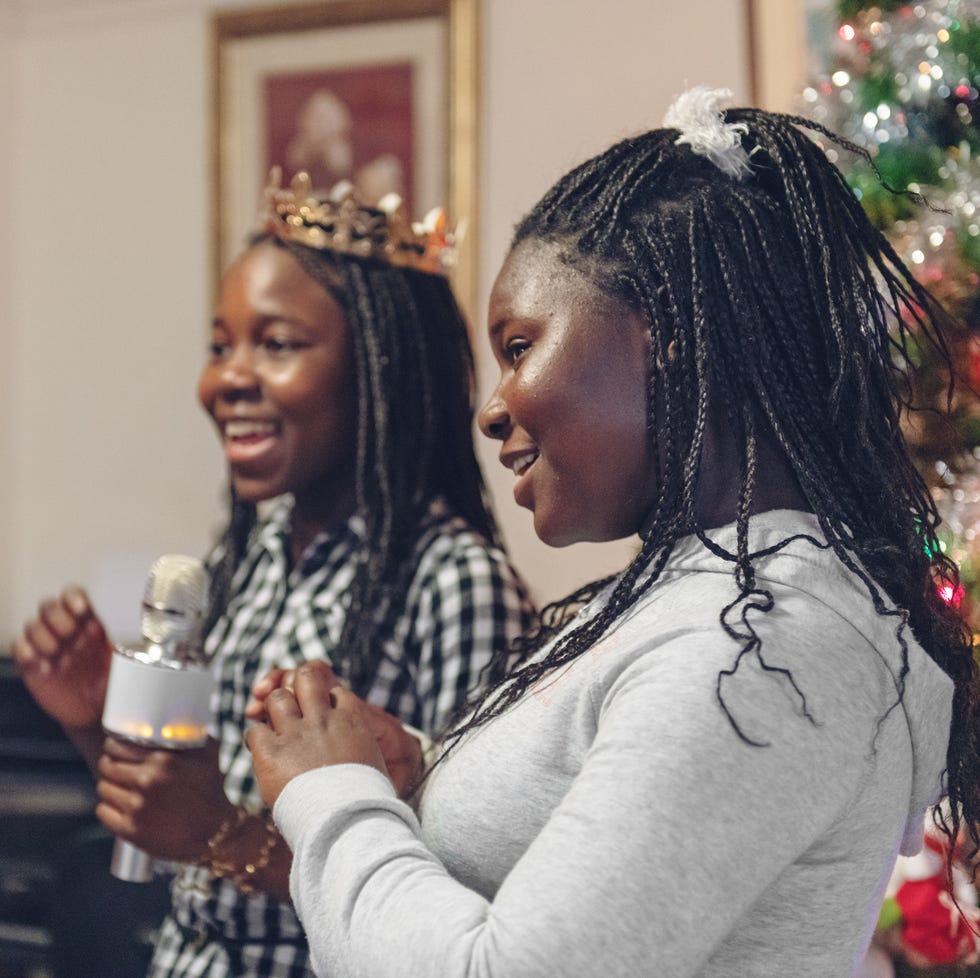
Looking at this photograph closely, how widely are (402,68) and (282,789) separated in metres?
2.03

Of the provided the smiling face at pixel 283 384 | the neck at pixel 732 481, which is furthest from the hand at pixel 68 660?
the neck at pixel 732 481

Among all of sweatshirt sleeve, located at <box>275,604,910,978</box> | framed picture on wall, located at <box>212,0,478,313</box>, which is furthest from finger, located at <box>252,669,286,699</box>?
framed picture on wall, located at <box>212,0,478,313</box>

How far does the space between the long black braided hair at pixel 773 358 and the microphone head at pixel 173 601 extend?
37 cm

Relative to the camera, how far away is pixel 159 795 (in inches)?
44.7

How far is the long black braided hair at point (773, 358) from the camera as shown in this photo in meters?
0.81

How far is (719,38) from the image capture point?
231cm

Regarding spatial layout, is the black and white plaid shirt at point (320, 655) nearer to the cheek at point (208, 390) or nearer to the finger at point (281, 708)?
the cheek at point (208, 390)

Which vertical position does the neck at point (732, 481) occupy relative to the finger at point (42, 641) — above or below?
above

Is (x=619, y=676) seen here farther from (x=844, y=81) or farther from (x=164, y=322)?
(x=164, y=322)

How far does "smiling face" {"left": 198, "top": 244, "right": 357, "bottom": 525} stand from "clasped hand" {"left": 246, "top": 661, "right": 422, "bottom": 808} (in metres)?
0.53

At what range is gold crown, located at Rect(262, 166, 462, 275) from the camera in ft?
5.10

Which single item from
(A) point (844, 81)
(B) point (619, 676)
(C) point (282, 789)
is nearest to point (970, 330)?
(A) point (844, 81)

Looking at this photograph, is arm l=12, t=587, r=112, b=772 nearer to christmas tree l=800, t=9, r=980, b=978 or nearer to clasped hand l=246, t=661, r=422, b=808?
clasped hand l=246, t=661, r=422, b=808

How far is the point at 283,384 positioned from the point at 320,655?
1.12 feet
